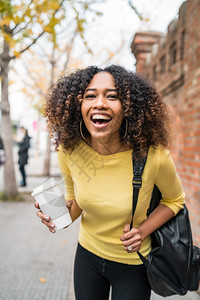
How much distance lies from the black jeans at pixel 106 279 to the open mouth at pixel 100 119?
0.79 meters

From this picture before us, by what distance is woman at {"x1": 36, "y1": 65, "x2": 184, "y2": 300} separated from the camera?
1619 millimetres

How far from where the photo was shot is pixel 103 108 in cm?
161

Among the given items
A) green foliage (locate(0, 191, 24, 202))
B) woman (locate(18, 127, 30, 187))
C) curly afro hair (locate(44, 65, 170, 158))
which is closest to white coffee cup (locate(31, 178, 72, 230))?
curly afro hair (locate(44, 65, 170, 158))

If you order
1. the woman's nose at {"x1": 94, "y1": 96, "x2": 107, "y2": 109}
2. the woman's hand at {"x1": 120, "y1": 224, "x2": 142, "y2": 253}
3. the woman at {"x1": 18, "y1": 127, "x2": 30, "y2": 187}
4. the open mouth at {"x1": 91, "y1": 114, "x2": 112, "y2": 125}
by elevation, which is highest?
the woman's nose at {"x1": 94, "y1": 96, "x2": 107, "y2": 109}

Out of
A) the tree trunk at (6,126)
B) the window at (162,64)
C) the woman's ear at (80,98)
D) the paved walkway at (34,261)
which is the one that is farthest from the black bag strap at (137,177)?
the tree trunk at (6,126)

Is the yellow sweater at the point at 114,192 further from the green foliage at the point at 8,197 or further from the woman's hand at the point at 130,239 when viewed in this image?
the green foliage at the point at 8,197

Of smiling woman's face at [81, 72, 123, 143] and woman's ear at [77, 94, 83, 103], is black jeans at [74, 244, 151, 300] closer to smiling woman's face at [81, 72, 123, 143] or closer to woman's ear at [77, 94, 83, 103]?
smiling woman's face at [81, 72, 123, 143]

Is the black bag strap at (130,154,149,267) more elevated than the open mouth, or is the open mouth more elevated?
the open mouth

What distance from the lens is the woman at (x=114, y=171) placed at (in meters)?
1.62

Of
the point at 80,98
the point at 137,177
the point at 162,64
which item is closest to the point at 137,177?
the point at 137,177

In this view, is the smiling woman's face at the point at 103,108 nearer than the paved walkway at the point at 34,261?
Yes

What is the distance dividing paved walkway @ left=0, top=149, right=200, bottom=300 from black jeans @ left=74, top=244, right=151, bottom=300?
1454mm

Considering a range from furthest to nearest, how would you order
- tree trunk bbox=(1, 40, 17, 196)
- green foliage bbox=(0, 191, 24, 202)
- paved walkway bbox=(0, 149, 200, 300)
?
green foliage bbox=(0, 191, 24, 202) < tree trunk bbox=(1, 40, 17, 196) < paved walkway bbox=(0, 149, 200, 300)

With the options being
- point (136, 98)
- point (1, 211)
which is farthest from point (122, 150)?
point (1, 211)
